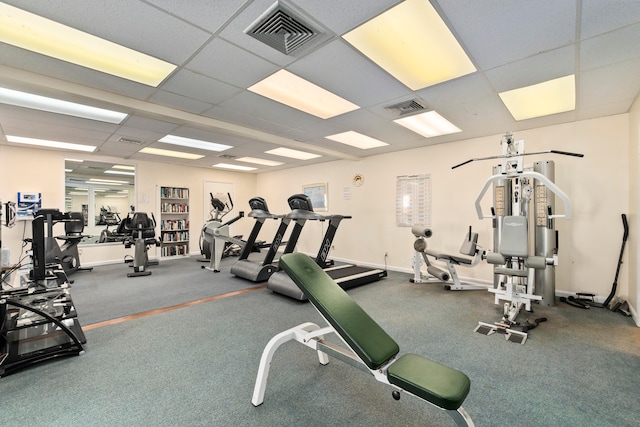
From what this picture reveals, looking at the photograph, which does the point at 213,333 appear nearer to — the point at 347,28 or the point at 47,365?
the point at 47,365

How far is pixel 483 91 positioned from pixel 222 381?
142 inches

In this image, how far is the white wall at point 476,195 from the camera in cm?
363

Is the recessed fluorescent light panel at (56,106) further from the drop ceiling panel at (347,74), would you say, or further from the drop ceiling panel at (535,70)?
the drop ceiling panel at (535,70)

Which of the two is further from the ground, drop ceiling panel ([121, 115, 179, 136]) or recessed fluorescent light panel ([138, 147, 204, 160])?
recessed fluorescent light panel ([138, 147, 204, 160])

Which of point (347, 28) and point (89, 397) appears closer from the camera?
point (89, 397)

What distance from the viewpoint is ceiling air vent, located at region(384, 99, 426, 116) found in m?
3.24

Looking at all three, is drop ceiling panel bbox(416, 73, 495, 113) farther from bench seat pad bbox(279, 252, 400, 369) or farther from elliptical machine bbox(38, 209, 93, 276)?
elliptical machine bbox(38, 209, 93, 276)

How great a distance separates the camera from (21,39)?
212 cm

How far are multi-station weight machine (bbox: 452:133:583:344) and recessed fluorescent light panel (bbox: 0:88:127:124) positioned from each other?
458 centimetres

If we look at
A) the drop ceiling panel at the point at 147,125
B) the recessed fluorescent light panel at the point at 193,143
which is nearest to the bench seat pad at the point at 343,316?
the drop ceiling panel at the point at 147,125

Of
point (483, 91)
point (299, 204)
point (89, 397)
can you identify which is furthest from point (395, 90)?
point (89, 397)

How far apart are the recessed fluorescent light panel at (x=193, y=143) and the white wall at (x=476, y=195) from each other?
264 centimetres

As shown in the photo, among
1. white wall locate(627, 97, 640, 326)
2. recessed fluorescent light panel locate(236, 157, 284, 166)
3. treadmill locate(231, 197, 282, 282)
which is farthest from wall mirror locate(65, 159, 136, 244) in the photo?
white wall locate(627, 97, 640, 326)

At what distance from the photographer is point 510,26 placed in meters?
1.93
